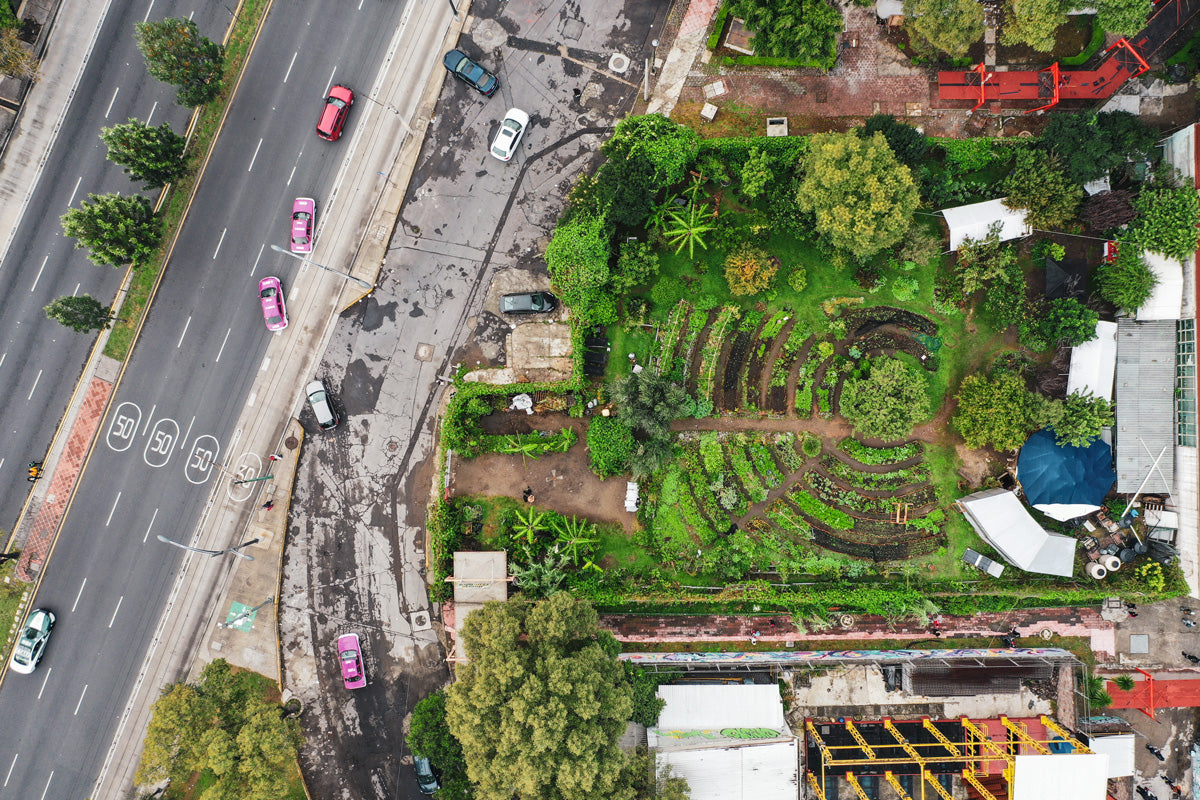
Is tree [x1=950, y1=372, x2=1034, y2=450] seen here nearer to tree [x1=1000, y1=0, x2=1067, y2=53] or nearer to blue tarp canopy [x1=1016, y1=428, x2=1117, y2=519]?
blue tarp canopy [x1=1016, y1=428, x2=1117, y2=519]

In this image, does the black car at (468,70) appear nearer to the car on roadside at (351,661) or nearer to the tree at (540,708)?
the tree at (540,708)

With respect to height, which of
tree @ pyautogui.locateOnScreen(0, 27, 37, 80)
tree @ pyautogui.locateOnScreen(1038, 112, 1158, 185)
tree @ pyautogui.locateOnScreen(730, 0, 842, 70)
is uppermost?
tree @ pyautogui.locateOnScreen(730, 0, 842, 70)

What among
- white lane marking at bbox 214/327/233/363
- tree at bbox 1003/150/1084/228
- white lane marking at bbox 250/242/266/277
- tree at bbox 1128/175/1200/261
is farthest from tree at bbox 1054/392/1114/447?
white lane marking at bbox 214/327/233/363

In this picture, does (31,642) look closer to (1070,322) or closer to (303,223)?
(303,223)

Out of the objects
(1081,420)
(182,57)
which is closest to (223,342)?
(182,57)

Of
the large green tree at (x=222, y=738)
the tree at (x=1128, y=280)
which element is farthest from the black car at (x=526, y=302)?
the tree at (x=1128, y=280)
